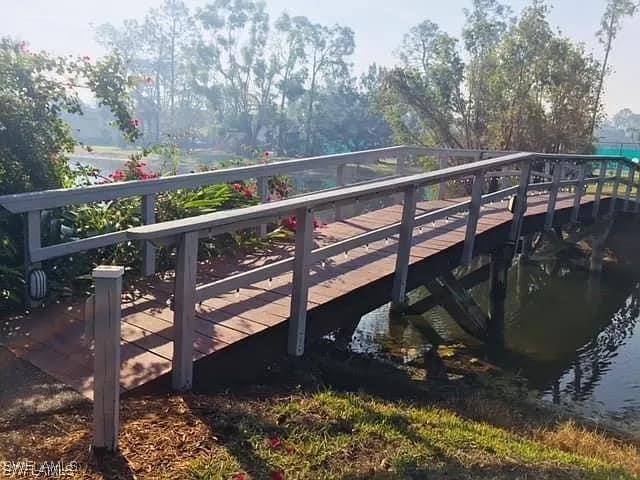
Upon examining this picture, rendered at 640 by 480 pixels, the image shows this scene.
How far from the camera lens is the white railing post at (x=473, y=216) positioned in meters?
6.10

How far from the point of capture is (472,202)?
619 cm

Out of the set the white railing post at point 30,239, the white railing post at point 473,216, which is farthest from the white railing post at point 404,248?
the white railing post at point 30,239

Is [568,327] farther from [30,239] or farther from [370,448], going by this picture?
[30,239]

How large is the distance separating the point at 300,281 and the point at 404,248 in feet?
5.18

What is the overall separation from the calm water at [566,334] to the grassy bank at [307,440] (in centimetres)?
207

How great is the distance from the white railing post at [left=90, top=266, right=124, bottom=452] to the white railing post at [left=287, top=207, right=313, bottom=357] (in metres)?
1.46

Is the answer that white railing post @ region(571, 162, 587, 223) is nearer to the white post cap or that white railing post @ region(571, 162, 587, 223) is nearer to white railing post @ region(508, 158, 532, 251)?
white railing post @ region(508, 158, 532, 251)

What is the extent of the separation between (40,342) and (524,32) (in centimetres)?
2166

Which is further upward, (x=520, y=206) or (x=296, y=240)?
(x=296, y=240)

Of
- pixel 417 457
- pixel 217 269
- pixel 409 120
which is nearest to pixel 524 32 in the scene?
pixel 409 120

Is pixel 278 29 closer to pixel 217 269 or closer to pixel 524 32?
pixel 524 32

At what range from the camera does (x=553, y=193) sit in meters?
8.46

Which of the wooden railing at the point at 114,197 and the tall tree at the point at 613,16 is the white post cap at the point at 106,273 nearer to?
the wooden railing at the point at 114,197

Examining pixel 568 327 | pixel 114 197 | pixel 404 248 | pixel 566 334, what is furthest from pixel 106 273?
pixel 568 327
